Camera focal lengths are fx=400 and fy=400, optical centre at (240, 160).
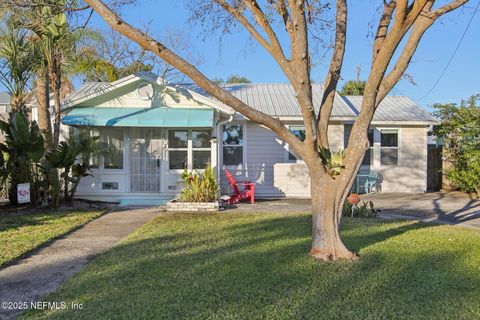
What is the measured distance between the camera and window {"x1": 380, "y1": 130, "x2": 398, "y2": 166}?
15.8m

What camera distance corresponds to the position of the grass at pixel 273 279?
13.1ft

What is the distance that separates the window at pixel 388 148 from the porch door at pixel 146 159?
340 inches

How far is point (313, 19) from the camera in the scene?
6.83 meters

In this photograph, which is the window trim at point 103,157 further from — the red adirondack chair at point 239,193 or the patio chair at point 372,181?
the patio chair at point 372,181

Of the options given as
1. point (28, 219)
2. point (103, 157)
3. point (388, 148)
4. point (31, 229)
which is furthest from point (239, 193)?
point (388, 148)

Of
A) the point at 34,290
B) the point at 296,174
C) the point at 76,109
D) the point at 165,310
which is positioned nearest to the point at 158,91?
the point at 76,109

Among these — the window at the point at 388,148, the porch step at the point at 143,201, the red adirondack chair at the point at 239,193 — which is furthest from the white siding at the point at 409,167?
the porch step at the point at 143,201

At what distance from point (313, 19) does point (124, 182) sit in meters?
8.79

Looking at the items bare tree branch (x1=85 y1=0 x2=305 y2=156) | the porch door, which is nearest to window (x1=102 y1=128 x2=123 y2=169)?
the porch door

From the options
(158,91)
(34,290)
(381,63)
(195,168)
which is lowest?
(34,290)

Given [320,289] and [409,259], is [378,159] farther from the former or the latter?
[320,289]

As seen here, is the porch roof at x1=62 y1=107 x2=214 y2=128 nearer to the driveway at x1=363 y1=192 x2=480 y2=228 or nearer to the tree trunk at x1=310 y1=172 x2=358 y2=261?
the driveway at x1=363 y1=192 x2=480 y2=228

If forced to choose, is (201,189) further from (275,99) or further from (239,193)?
(275,99)

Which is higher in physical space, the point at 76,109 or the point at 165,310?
the point at 76,109
